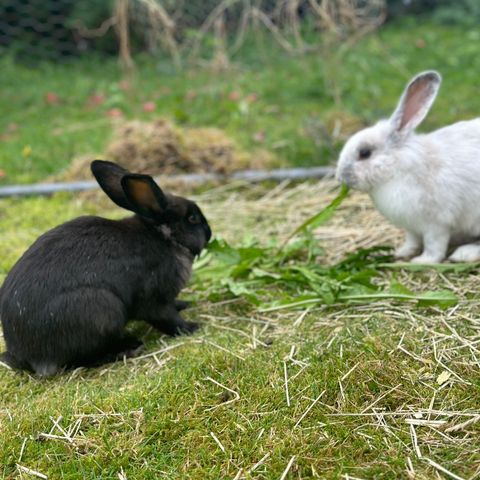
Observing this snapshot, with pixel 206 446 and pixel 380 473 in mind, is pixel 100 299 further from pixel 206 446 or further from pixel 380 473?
pixel 380 473

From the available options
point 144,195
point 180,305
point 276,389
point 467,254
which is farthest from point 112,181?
point 467,254

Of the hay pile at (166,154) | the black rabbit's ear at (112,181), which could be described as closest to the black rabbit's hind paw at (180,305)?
the black rabbit's ear at (112,181)

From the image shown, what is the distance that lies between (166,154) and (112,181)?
2.25 m

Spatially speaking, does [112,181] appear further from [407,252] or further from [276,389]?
[407,252]

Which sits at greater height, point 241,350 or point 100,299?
point 100,299

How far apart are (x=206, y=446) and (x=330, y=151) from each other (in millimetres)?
3382

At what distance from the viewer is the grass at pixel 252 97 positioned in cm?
565

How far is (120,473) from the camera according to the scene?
6.96ft

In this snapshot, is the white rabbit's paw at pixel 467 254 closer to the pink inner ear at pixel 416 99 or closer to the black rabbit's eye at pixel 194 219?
the pink inner ear at pixel 416 99

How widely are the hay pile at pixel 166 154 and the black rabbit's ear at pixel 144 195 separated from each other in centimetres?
208

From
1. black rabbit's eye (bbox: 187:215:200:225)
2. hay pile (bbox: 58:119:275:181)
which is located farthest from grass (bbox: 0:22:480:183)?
black rabbit's eye (bbox: 187:215:200:225)

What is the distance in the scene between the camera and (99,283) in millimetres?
2777

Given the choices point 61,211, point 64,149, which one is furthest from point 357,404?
point 64,149

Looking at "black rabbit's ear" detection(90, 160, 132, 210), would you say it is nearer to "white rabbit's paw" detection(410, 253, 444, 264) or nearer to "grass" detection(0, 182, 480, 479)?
"grass" detection(0, 182, 480, 479)
